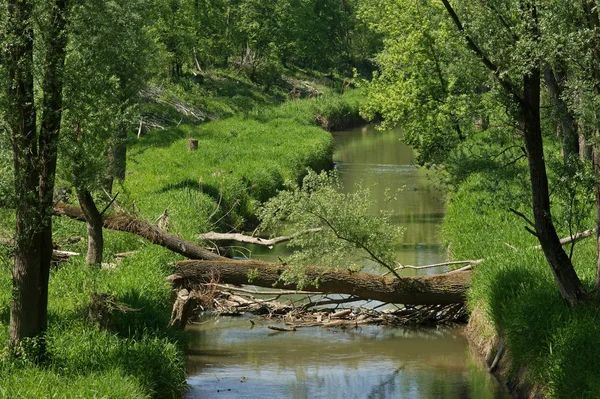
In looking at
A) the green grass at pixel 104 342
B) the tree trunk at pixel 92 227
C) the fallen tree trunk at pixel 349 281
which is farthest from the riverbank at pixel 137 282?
the fallen tree trunk at pixel 349 281

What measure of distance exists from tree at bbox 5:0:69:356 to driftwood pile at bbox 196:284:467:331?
566cm

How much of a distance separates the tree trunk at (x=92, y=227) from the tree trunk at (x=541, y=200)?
6.56 metres

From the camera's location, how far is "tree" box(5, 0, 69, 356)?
392 inches

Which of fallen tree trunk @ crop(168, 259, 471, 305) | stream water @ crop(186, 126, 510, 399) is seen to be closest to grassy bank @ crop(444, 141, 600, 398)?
fallen tree trunk @ crop(168, 259, 471, 305)

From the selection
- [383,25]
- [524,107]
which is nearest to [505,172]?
[524,107]

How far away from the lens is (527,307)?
12844 millimetres

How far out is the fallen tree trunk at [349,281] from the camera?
52.1 ft

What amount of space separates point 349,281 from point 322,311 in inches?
68.9

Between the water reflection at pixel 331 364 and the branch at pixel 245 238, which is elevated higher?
the branch at pixel 245 238

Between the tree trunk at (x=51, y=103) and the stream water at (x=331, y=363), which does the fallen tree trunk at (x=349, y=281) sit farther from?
the tree trunk at (x=51, y=103)

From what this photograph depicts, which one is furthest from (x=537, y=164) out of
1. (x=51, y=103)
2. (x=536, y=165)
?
(x=51, y=103)

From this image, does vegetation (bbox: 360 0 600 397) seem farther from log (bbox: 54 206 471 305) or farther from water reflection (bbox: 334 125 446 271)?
water reflection (bbox: 334 125 446 271)

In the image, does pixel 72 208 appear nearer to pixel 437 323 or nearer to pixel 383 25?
pixel 437 323

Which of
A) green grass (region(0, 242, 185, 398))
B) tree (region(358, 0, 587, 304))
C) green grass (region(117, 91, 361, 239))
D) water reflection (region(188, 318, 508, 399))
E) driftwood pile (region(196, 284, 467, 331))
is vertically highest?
tree (region(358, 0, 587, 304))
